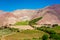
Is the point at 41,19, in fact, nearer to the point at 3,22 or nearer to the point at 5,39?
the point at 3,22

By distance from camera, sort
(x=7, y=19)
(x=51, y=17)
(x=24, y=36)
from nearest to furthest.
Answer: (x=24, y=36), (x=51, y=17), (x=7, y=19)

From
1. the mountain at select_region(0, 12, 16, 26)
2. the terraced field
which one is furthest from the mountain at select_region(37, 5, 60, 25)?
the terraced field

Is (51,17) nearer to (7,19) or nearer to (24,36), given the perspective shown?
(7,19)

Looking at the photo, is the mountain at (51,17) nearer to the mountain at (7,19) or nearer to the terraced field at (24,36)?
the mountain at (7,19)

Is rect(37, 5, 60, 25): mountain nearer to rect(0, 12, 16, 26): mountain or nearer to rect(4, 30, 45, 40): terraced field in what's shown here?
rect(0, 12, 16, 26): mountain

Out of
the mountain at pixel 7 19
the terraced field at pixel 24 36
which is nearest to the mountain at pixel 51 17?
the mountain at pixel 7 19

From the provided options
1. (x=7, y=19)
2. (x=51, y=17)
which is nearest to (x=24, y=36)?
(x=51, y=17)

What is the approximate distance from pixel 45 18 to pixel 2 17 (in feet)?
72.6

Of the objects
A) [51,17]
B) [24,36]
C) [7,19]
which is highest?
[51,17]

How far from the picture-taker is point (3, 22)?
9925 centimetres

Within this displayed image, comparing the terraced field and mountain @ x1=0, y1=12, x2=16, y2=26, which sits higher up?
mountain @ x1=0, y1=12, x2=16, y2=26

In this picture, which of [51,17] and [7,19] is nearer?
[51,17]

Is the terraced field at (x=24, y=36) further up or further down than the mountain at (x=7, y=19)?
further down

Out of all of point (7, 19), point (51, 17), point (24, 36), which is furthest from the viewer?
point (7, 19)
